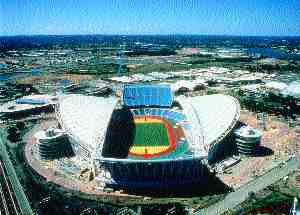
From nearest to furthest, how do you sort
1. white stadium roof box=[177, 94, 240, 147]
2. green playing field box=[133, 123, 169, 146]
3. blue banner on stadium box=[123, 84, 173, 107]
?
white stadium roof box=[177, 94, 240, 147], green playing field box=[133, 123, 169, 146], blue banner on stadium box=[123, 84, 173, 107]

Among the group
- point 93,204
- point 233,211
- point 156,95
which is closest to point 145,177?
point 93,204

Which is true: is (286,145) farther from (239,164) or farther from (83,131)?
(83,131)

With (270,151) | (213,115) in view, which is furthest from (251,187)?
(213,115)

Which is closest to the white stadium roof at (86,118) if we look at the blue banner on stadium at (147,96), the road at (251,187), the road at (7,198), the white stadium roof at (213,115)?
the blue banner on stadium at (147,96)

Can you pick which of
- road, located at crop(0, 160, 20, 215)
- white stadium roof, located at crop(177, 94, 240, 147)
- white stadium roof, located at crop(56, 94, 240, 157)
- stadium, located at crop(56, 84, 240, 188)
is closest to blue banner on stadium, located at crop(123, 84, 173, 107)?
stadium, located at crop(56, 84, 240, 188)

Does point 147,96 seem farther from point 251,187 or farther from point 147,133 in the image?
point 251,187

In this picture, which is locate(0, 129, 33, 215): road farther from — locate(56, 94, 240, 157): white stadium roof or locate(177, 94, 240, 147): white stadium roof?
locate(177, 94, 240, 147): white stadium roof
